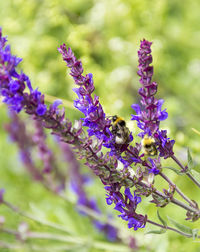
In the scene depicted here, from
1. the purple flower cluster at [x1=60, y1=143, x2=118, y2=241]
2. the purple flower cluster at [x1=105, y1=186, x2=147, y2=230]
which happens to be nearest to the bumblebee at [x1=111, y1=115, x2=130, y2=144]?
the purple flower cluster at [x1=105, y1=186, x2=147, y2=230]

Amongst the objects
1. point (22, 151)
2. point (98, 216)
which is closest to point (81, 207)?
point (98, 216)

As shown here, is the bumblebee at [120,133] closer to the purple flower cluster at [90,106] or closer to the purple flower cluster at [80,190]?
the purple flower cluster at [90,106]

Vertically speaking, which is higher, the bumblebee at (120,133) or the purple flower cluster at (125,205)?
the bumblebee at (120,133)

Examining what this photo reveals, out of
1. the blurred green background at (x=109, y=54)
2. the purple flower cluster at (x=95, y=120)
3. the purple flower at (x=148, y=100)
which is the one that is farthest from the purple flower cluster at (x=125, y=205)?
the blurred green background at (x=109, y=54)

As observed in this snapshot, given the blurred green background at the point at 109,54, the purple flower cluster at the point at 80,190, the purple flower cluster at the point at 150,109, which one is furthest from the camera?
the blurred green background at the point at 109,54

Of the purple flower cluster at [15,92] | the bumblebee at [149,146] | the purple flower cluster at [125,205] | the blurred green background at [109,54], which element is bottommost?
the purple flower cluster at [125,205]

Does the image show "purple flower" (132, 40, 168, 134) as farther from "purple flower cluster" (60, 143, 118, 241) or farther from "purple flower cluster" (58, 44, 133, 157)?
"purple flower cluster" (60, 143, 118, 241)
